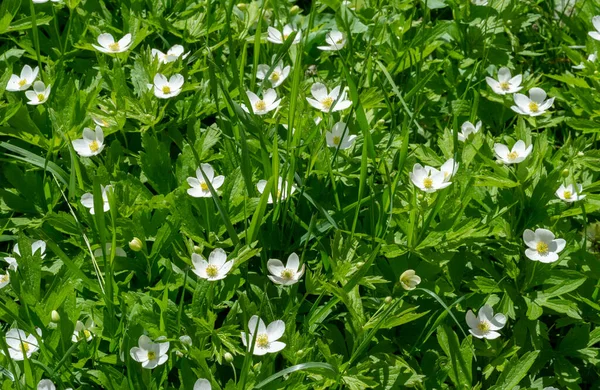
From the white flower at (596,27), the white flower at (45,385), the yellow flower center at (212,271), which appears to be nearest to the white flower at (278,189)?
the yellow flower center at (212,271)

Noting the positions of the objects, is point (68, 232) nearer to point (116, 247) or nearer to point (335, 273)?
point (116, 247)

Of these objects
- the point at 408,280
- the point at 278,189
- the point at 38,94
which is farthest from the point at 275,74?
the point at 408,280

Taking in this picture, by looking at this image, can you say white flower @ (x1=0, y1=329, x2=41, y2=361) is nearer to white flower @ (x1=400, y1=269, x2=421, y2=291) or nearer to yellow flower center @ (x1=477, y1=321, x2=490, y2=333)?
white flower @ (x1=400, y1=269, x2=421, y2=291)

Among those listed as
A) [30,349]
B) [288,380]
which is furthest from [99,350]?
[288,380]

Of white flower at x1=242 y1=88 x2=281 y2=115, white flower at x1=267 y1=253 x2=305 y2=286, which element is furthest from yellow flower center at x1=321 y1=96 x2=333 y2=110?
white flower at x1=267 y1=253 x2=305 y2=286

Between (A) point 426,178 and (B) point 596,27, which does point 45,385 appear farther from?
(B) point 596,27
